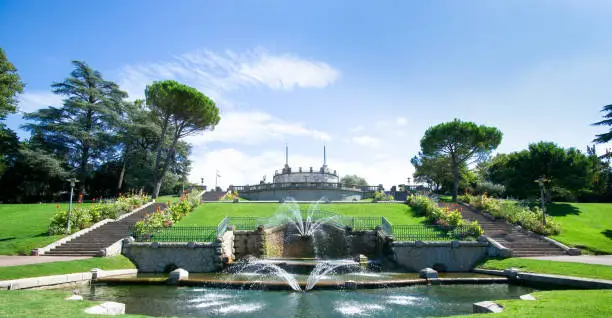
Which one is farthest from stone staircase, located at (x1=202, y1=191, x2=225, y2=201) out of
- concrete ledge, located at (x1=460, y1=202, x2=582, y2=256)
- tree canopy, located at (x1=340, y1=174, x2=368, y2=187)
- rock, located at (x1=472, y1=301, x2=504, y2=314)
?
tree canopy, located at (x1=340, y1=174, x2=368, y2=187)

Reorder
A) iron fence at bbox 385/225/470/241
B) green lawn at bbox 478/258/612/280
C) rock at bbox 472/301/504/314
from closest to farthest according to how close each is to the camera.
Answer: rock at bbox 472/301/504/314 < green lawn at bbox 478/258/612/280 < iron fence at bbox 385/225/470/241

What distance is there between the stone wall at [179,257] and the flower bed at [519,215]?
2101cm

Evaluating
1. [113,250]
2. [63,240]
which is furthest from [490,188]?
[63,240]

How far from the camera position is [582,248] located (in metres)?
20.9

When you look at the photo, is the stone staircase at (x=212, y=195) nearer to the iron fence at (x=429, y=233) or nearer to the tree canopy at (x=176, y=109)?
the tree canopy at (x=176, y=109)

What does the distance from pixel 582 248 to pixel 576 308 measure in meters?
16.5

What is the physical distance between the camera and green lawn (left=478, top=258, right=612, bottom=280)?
14156 mm

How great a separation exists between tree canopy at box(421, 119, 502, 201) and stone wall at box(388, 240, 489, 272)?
908 inches

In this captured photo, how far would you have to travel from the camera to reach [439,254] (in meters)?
19.8

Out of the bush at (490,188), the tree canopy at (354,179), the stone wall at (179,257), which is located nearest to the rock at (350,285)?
the stone wall at (179,257)

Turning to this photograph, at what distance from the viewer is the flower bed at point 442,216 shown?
858 inches

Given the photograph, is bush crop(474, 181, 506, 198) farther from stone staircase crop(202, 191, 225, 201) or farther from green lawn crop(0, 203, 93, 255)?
green lawn crop(0, 203, 93, 255)

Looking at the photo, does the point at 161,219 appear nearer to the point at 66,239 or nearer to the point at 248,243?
the point at 66,239

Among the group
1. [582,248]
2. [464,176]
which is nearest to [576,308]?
[582,248]
